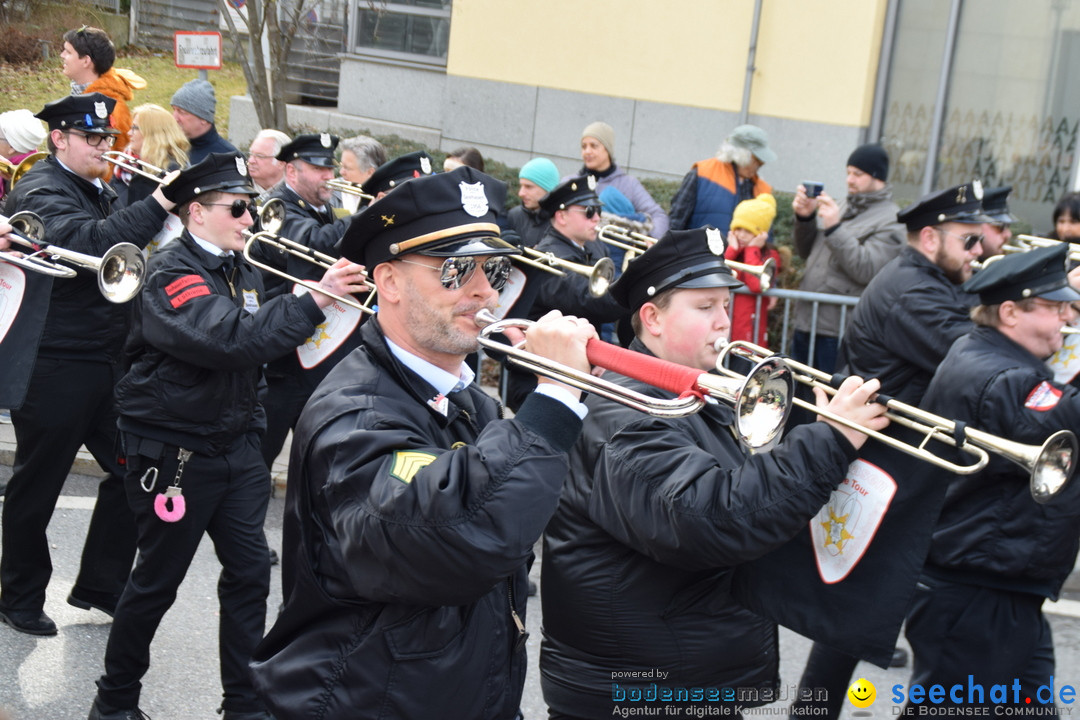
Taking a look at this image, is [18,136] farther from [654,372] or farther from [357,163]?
[654,372]

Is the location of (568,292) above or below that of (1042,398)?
below

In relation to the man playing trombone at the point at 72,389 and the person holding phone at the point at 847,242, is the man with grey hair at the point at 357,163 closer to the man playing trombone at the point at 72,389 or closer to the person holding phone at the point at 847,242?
the man playing trombone at the point at 72,389

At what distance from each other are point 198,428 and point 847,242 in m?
4.42

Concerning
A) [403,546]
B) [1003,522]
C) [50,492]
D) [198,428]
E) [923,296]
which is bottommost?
[50,492]

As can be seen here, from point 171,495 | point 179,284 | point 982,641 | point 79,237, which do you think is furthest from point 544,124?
point 982,641

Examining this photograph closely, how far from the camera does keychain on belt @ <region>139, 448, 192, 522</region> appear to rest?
4.54 meters

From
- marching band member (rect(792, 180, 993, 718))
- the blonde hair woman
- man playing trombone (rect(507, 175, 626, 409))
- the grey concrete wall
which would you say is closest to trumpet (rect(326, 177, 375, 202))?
the blonde hair woman

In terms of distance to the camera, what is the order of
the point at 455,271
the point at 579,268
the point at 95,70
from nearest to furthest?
the point at 455,271 < the point at 579,268 < the point at 95,70

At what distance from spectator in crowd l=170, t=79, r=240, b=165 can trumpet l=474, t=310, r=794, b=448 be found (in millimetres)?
5919

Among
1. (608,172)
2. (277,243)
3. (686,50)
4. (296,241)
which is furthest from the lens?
(686,50)

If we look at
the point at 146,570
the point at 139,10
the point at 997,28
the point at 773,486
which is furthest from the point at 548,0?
the point at 139,10

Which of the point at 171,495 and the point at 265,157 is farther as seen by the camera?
the point at 265,157

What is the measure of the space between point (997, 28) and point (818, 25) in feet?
5.15

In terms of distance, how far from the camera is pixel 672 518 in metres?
3.04
